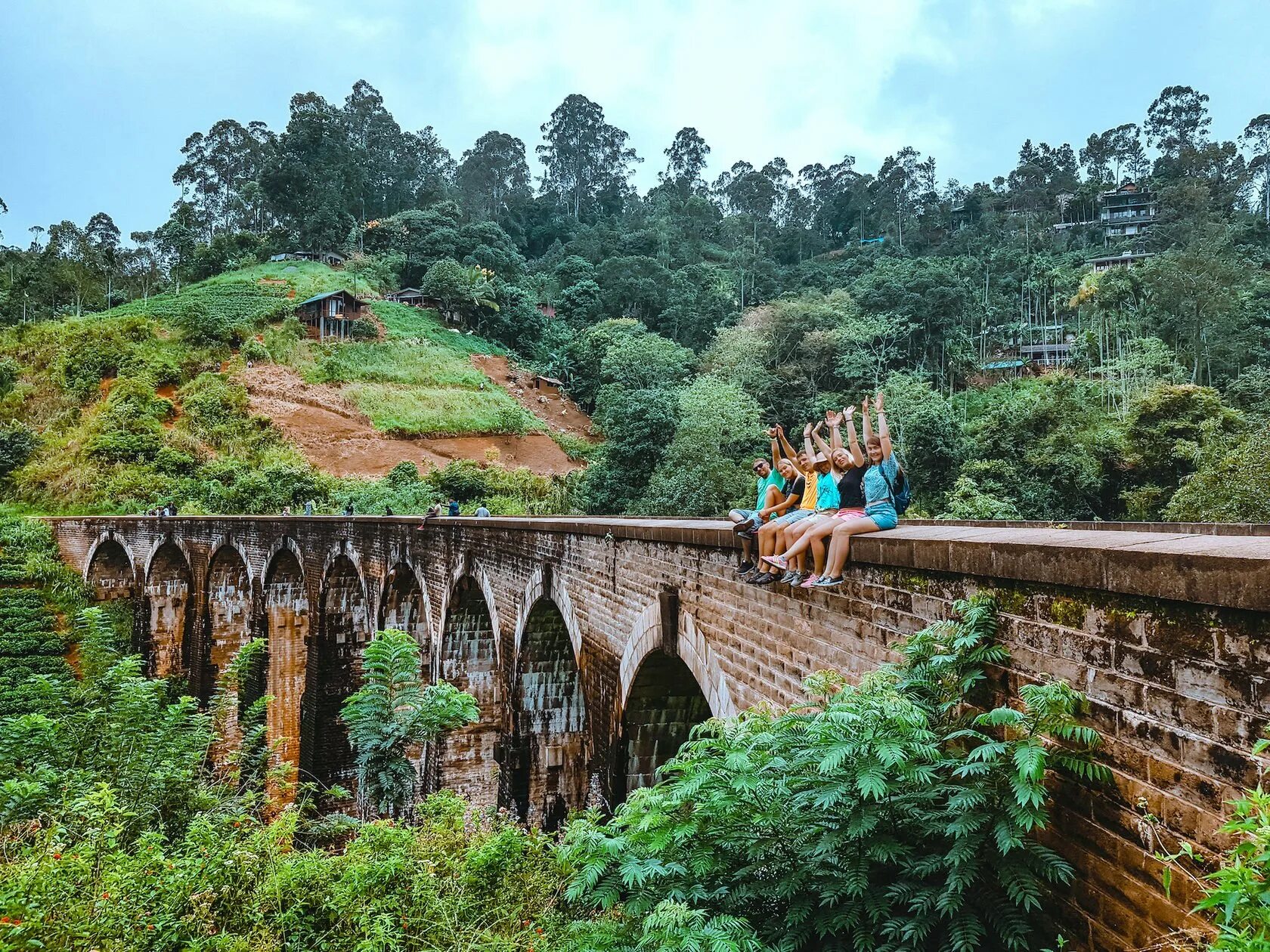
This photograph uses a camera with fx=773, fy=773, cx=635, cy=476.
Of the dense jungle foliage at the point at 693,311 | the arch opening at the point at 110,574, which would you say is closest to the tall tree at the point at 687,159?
the dense jungle foliage at the point at 693,311

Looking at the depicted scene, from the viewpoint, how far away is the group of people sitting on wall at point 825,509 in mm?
4312

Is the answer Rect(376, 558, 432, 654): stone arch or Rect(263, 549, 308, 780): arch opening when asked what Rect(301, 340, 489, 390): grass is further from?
Rect(376, 558, 432, 654): stone arch

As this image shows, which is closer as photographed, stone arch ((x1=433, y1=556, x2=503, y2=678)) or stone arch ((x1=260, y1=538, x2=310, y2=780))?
stone arch ((x1=433, y1=556, x2=503, y2=678))

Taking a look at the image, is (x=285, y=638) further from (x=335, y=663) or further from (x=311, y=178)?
(x=311, y=178)

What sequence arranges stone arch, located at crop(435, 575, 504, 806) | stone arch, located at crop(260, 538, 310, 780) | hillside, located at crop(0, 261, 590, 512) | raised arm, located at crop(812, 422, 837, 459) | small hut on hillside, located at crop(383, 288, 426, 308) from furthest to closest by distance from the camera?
small hut on hillside, located at crop(383, 288, 426, 308) → hillside, located at crop(0, 261, 590, 512) → stone arch, located at crop(260, 538, 310, 780) → stone arch, located at crop(435, 575, 504, 806) → raised arm, located at crop(812, 422, 837, 459)

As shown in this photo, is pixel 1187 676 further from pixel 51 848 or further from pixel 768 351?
pixel 768 351

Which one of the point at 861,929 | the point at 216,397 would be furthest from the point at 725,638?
the point at 216,397

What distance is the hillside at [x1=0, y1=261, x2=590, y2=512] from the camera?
3158 cm

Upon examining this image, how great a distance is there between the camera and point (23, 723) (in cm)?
711

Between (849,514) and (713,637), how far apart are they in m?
2.03

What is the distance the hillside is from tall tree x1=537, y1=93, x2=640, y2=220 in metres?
36.2

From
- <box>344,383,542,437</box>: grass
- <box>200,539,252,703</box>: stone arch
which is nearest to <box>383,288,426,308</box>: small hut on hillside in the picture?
<box>344,383,542,437</box>: grass

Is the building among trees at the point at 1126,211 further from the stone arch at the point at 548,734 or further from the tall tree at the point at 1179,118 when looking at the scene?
the stone arch at the point at 548,734

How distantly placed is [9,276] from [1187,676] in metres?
64.3
